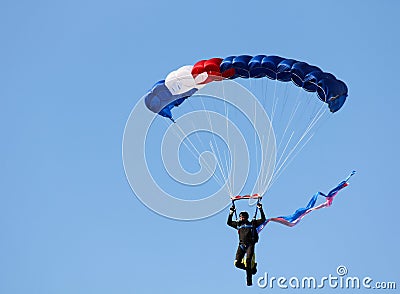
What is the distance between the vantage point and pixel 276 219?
67.7 feet

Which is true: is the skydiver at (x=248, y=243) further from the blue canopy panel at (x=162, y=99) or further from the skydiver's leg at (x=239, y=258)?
the blue canopy panel at (x=162, y=99)

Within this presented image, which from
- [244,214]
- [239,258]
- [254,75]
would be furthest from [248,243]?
[254,75]

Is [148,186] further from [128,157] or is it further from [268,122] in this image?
[268,122]

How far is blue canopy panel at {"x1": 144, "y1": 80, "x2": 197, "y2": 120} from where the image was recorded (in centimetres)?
2200

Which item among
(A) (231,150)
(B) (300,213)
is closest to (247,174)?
(A) (231,150)

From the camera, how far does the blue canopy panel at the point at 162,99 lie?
2200 centimetres

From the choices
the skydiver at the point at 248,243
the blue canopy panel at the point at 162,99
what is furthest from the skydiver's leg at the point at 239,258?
the blue canopy panel at the point at 162,99

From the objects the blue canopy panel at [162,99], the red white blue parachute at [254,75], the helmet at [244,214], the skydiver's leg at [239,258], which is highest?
the red white blue parachute at [254,75]

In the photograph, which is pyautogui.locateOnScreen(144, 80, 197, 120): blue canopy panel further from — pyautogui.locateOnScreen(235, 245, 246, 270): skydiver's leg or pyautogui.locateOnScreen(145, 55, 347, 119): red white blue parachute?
pyautogui.locateOnScreen(235, 245, 246, 270): skydiver's leg

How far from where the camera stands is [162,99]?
22188 millimetres

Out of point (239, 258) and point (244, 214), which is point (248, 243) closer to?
point (239, 258)

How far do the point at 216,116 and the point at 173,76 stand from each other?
2705 mm

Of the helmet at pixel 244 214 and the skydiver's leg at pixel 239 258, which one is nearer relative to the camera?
the skydiver's leg at pixel 239 258

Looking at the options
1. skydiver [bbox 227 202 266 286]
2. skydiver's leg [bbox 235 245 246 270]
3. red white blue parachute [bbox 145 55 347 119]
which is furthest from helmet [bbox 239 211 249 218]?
red white blue parachute [bbox 145 55 347 119]
